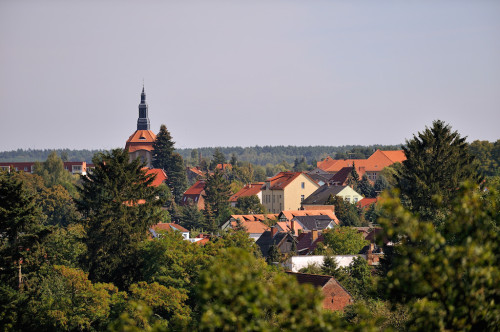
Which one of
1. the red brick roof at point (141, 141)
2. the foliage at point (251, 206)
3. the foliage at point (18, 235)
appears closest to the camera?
the foliage at point (18, 235)

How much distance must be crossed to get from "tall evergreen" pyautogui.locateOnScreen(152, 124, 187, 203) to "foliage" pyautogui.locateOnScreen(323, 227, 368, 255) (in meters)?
58.7

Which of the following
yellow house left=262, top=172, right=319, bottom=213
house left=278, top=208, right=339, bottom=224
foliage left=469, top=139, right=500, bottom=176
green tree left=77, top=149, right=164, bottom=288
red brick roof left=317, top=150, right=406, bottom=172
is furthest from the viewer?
red brick roof left=317, top=150, right=406, bottom=172

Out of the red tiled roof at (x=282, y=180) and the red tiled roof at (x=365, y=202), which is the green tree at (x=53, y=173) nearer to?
the red tiled roof at (x=282, y=180)

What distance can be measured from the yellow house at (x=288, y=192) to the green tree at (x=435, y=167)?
68466 millimetres

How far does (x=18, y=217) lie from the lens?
36719mm

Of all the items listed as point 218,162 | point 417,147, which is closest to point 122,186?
point 417,147

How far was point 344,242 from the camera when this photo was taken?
63.1 meters

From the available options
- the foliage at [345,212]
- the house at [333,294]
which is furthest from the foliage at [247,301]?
the foliage at [345,212]

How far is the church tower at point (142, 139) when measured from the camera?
6093 inches

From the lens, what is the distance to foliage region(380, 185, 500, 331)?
1034cm

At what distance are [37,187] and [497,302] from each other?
107222 millimetres

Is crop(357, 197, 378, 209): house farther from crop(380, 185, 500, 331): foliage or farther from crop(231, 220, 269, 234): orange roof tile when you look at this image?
crop(380, 185, 500, 331): foliage

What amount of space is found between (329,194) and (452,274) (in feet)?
317

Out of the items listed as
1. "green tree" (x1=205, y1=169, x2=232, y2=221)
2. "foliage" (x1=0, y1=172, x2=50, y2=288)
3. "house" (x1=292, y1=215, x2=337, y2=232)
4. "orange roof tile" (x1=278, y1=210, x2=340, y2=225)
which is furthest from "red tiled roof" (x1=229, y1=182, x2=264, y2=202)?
"foliage" (x1=0, y1=172, x2=50, y2=288)
